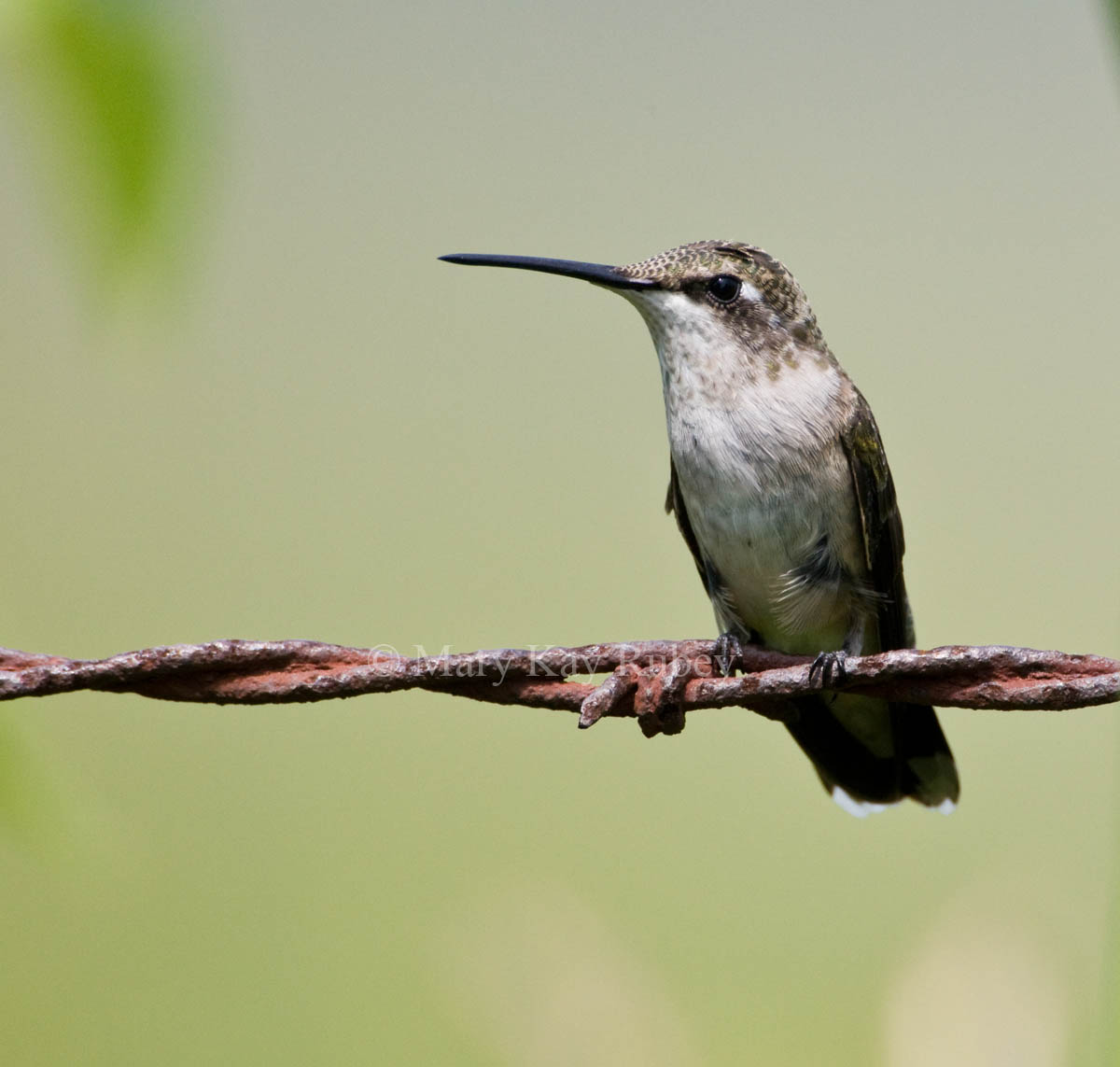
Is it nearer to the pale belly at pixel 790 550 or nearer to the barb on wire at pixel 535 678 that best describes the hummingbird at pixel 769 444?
the pale belly at pixel 790 550

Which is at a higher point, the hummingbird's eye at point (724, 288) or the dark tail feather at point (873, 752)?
the hummingbird's eye at point (724, 288)

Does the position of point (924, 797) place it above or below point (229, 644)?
below

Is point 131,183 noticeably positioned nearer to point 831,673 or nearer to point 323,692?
point 323,692

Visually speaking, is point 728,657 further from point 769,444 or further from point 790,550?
point 769,444

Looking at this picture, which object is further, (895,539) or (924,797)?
(924,797)

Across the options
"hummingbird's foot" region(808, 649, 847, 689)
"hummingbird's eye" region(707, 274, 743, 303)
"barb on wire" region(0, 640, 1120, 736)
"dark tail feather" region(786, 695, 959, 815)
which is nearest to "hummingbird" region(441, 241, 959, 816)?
"hummingbird's eye" region(707, 274, 743, 303)

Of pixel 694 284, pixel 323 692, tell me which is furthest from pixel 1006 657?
pixel 694 284

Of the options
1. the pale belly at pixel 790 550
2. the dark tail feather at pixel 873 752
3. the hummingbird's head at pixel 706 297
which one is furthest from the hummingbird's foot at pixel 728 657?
the hummingbird's head at pixel 706 297
